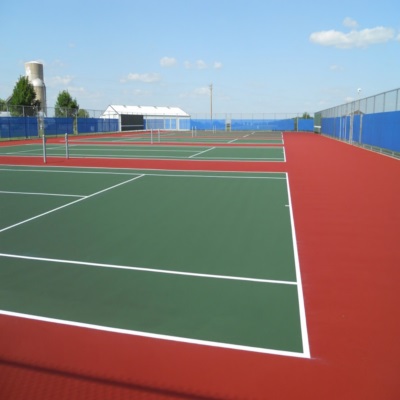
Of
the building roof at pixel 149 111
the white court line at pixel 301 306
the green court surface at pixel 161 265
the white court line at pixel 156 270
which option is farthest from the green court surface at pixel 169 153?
the building roof at pixel 149 111

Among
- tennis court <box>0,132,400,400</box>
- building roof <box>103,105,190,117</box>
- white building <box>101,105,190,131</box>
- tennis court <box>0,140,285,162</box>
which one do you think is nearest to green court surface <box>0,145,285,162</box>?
tennis court <box>0,140,285,162</box>

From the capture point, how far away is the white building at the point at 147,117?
67.6 meters

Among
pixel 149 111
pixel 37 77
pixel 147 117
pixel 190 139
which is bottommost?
pixel 190 139

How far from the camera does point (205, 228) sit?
843 cm

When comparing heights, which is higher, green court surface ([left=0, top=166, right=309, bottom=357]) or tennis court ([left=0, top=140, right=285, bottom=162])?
tennis court ([left=0, top=140, right=285, bottom=162])

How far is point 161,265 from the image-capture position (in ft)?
20.8

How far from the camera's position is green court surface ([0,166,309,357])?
4605 mm

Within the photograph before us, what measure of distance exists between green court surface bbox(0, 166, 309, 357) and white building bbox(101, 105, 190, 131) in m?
56.1

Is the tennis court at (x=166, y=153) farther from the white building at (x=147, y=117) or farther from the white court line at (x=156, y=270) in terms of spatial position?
the white building at (x=147, y=117)

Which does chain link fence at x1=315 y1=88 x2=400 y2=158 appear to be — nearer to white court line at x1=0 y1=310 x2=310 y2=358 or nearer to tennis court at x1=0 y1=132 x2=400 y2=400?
tennis court at x1=0 y1=132 x2=400 y2=400

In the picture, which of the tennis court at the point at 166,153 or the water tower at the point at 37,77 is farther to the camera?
the water tower at the point at 37,77

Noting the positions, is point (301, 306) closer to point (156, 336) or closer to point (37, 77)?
point (156, 336)

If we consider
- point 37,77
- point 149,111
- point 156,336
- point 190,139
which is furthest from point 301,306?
point 149,111

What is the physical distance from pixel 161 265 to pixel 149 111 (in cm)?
9081
